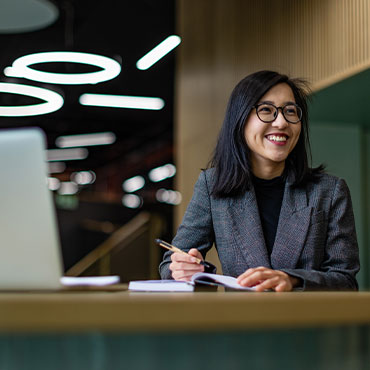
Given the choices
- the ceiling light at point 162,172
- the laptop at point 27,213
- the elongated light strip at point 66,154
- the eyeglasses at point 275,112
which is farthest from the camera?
the ceiling light at point 162,172

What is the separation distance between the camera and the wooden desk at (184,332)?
1037 mm

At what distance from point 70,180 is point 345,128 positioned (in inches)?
739

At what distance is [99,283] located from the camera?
6.28 ft

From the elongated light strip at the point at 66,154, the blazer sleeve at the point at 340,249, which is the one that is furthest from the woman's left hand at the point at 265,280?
the elongated light strip at the point at 66,154

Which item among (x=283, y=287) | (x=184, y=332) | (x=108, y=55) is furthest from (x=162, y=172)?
(x=184, y=332)

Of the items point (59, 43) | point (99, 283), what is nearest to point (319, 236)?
point (99, 283)

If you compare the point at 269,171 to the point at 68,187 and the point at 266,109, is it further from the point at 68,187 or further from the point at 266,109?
→ the point at 68,187

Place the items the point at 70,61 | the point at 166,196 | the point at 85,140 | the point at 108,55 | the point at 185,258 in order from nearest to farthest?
the point at 185,258, the point at 70,61, the point at 108,55, the point at 85,140, the point at 166,196

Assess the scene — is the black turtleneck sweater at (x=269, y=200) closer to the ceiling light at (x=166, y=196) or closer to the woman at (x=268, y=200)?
the woman at (x=268, y=200)

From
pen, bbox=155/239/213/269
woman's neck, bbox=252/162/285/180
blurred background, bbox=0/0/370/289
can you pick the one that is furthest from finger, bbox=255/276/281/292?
blurred background, bbox=0/0/370/289

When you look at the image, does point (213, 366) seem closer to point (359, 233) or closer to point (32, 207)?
point (32, 207)

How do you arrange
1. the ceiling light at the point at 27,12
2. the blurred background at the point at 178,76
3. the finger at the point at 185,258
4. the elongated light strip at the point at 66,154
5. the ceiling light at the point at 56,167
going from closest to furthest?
the finger at the point at 185,258 → the blurred background at the point at 178,76 → the ceiling light at the point at 27,12 → the elongated light strip at the point at 66,154 → the ceiling light at the point at 56,167

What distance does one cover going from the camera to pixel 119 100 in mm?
11523

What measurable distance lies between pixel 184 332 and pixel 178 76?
6.97 meters
